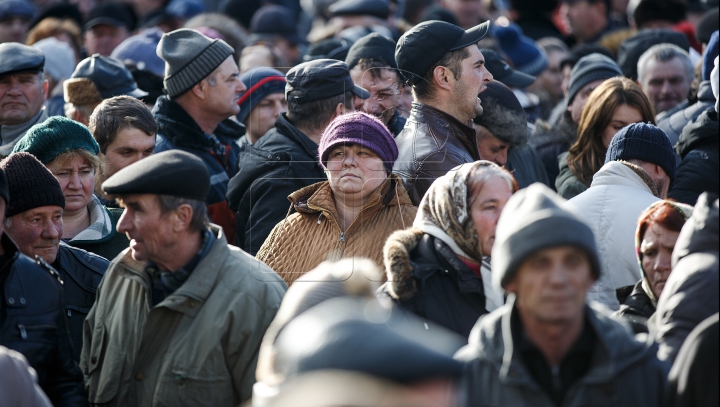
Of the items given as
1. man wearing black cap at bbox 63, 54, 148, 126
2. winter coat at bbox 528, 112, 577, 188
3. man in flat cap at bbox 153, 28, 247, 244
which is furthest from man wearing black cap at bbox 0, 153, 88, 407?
winter coat at bbox 528, 112, 577, 188

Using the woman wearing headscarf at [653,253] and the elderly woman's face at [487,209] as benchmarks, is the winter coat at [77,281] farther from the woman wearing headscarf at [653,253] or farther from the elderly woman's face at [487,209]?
the woman wearing headscarf at [653,253]

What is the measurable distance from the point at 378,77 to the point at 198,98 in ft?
3.91

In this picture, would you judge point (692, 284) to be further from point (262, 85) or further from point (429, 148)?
point (262, 85)

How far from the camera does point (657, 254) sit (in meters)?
4.20

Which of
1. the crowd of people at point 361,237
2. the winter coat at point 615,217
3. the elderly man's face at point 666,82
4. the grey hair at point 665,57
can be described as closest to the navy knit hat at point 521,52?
the crowd of people at point 361,237

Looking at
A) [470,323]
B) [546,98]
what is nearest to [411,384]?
[470,323]

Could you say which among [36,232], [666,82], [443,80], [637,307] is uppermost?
[443,80]

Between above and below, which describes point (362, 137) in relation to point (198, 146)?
above

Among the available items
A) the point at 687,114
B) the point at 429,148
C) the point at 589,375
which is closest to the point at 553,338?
the point at 589,375

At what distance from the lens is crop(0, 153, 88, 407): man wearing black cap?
13.6ft

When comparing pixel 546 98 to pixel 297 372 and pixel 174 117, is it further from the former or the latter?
pixel 297 372

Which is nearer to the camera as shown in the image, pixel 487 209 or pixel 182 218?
pixel 487 209

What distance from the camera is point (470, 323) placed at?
4.07 m

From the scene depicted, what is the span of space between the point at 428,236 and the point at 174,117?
2932 millimetres
